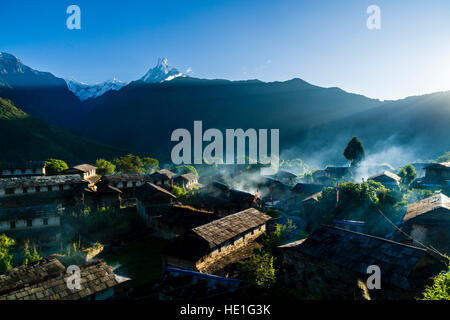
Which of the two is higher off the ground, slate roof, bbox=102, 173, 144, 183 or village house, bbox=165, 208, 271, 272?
slate roof, bbox=102, 173, 144, 183

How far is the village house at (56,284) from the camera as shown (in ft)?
47.5

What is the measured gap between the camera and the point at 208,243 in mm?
20750

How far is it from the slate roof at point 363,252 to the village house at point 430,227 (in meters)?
7.80

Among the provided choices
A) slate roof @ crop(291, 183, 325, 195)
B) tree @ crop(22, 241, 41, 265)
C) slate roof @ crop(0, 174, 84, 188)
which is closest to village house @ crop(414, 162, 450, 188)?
slate roof @ crop(291, 183, 325, 195)

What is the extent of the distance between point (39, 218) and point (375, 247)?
3920 cm

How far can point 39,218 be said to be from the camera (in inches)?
1313

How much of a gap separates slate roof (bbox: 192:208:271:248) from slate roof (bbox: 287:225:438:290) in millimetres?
6700

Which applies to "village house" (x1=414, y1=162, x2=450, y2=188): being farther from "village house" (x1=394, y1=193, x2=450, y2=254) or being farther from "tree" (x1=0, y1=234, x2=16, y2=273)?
"tree" (x1=0, y1=234, x2=16, y2=273)

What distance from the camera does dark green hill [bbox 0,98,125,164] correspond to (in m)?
85.8

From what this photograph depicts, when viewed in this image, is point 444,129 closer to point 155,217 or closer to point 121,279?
point 155,217

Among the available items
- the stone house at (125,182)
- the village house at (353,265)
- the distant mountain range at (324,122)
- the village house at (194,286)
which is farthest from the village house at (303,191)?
the distant mountain range at (324,122)

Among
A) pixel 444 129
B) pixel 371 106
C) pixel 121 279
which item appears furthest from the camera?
pixel 371 106
